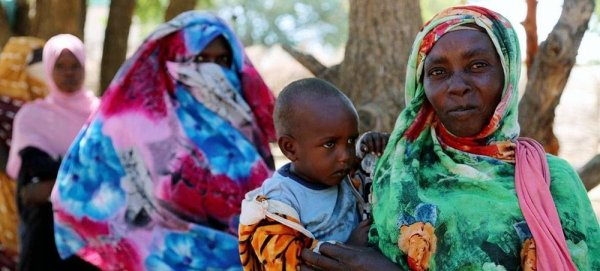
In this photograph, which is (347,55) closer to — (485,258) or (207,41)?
(207,41)

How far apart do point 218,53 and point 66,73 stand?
52.5 inches

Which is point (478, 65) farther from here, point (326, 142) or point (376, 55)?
point (376, 55)

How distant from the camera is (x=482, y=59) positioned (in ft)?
8.08

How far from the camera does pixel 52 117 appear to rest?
5.13m

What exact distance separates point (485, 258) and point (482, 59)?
59cm

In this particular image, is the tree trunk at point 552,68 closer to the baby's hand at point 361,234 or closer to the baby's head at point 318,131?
the baby's head at point 318,131

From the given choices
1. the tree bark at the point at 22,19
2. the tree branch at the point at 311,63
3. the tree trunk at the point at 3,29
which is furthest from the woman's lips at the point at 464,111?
the tree bark at the point at 22,19

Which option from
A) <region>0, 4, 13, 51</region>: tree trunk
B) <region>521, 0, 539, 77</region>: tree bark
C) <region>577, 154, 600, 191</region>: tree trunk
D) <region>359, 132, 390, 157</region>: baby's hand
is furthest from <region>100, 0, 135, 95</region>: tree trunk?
<region>359, 132, 390, 157</region>: baby's hand

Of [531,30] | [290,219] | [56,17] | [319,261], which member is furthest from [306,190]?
[56,17]

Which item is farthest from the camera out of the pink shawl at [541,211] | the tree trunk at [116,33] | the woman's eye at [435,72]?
the tree trunk at [116,33]

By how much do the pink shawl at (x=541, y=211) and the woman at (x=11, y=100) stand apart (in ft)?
12.7

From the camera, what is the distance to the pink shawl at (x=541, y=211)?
2.28m

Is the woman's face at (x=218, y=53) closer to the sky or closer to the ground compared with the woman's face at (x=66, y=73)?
closer to the sky

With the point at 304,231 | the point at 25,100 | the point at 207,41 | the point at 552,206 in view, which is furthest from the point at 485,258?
the point at 25,100
